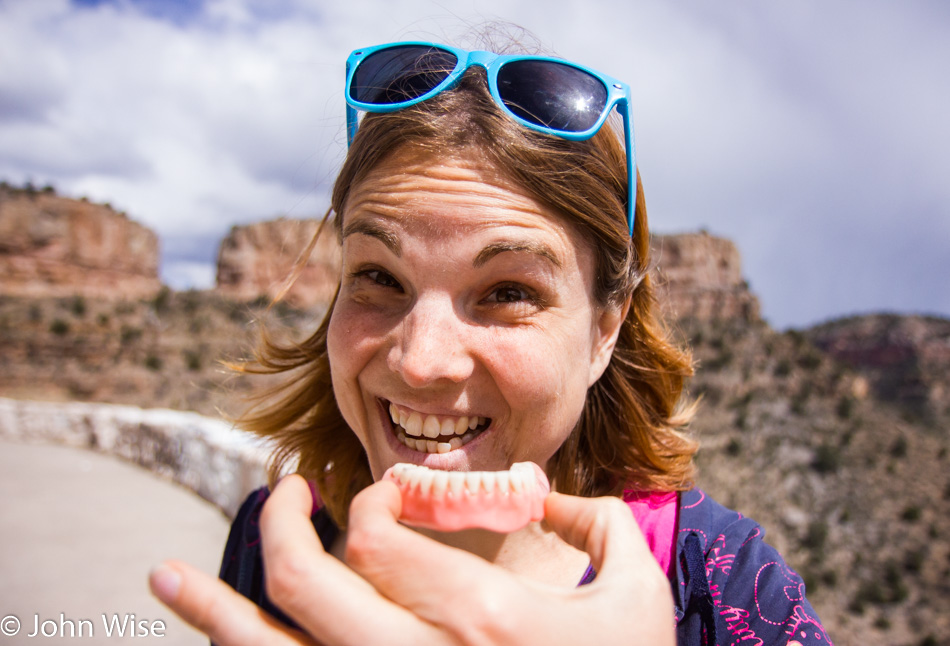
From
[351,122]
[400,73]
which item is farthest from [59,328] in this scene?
[400,73]

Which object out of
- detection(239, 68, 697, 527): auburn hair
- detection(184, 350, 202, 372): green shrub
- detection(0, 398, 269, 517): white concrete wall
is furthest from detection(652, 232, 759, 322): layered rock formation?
detection(239, 68, 697, 527): auburn hair

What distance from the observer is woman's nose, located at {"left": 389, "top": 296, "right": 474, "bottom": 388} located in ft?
3.72

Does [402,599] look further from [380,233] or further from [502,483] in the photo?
[380,233]

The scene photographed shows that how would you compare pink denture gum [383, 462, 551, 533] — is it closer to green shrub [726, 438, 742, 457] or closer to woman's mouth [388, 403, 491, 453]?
woman's mouth [388, 403, 491, 453]

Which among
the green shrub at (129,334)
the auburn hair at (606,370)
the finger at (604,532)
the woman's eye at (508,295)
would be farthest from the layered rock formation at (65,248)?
the finger at (604,532)

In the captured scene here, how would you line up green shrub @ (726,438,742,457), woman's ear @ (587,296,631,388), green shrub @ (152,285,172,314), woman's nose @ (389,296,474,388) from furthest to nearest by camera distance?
green shrub @ (152,285,172,314) → green shrub @ (726,438,742,457) → woman's ear @ (587,296,631,388) → woman's nose @ (389,296,474,388)

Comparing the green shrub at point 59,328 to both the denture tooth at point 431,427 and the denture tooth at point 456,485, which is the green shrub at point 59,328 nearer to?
the denture tooth at point 431,427

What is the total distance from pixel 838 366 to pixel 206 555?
3360cm

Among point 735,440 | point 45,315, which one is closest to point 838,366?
point 735,440

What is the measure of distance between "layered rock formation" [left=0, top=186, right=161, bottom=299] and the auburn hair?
4514 cm

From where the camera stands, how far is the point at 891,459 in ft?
74.1

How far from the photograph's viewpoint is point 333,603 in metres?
0.63

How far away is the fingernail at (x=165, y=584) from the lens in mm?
650

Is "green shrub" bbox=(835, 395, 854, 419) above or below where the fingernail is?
above
